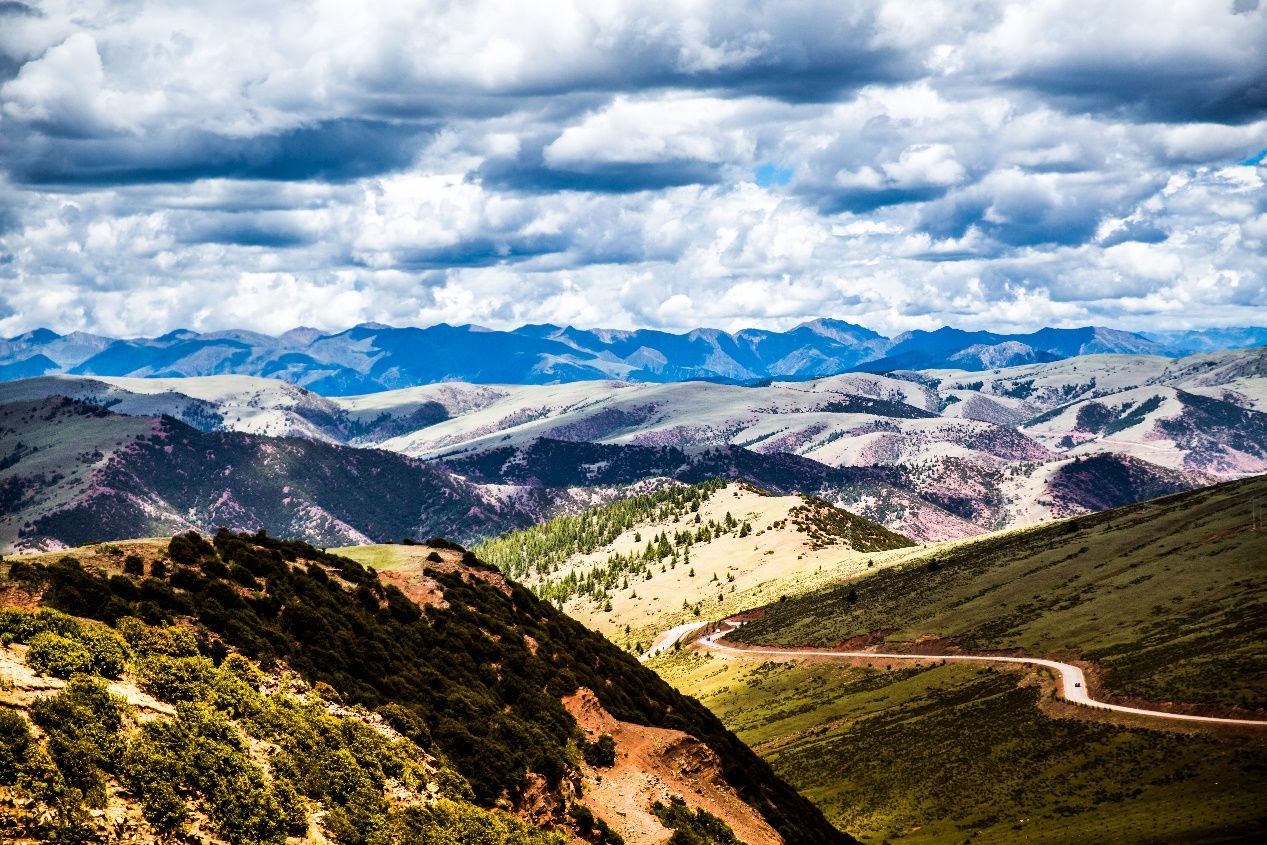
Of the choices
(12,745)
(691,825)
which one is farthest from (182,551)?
(12,745)

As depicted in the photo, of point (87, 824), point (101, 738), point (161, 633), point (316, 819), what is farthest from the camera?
point (161, 633)

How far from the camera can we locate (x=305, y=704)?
4862 centimetres

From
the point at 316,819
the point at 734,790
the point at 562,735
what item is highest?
the point at 316,819

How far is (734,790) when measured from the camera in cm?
7050

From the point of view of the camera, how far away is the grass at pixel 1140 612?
11569 cm

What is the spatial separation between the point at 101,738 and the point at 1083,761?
90.0 m

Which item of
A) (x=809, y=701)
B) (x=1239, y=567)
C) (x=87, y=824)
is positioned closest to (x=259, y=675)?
(x=87, y=824)

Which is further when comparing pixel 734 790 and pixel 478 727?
pixel 734 790

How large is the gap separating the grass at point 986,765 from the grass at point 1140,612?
10084 millimetres

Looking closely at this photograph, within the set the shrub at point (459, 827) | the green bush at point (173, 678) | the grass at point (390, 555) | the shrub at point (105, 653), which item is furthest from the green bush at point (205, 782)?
the grass at point (390, 555)

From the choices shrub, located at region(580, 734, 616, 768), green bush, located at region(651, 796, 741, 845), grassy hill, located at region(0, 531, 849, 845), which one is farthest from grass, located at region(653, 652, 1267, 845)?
shrub, located at region(580, 734, 616, 768)

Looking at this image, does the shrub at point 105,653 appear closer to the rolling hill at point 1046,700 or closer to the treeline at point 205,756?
the treeline at point 205,756

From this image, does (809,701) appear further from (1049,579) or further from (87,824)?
(87,824)

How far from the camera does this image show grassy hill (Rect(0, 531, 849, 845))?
116 ft
